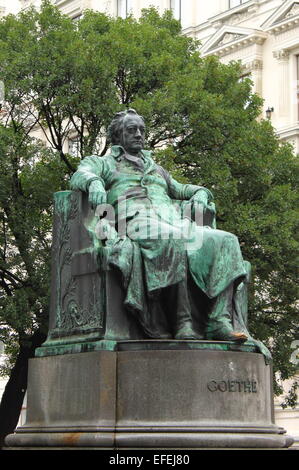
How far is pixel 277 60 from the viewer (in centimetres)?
3431

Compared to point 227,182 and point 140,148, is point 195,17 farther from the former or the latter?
point 140,148

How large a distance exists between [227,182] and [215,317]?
12.3 meters

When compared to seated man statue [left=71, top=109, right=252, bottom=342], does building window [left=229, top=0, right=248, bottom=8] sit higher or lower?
higher

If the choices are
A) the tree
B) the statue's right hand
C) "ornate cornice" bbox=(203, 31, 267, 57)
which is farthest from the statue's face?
"ornate cornice" bbox=(203, 31, 267, 57)

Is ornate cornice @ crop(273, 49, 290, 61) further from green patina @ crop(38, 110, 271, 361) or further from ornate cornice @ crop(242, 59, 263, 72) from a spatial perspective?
green patina @ crop(38, 110, 271, 361)

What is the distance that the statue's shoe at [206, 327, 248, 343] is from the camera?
852 centimetres

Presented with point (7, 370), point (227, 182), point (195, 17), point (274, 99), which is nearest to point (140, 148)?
point (227, 182)

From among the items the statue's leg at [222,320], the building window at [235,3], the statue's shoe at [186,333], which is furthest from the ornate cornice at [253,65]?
the statue's shoe at [186,333]

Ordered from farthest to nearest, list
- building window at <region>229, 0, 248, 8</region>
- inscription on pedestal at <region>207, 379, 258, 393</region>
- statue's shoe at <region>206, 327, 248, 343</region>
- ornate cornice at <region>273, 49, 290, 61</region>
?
building window at <region>229, 0, 248, 8</region>
ornate cornice at <region>273, 49, 290, 61</region>
statue's shoe at <region>206, 327, 248, 343</region>
inscription on pedestal at <region>207, 379, 258, 393</region>

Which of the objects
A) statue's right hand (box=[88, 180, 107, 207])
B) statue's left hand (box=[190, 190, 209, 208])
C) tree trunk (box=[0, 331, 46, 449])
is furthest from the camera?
tree trunk (box=[0, 331, 46, 449])

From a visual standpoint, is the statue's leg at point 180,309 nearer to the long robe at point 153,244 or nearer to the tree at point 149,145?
the long robe at point 153,244

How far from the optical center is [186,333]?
8.55 metres

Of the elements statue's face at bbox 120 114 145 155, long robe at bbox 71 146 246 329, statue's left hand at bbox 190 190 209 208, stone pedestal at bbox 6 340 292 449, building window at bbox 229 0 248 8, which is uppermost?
building window at bbox 229 0 248 8

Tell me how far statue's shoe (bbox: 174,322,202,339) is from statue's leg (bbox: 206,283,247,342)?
0.53 feet
